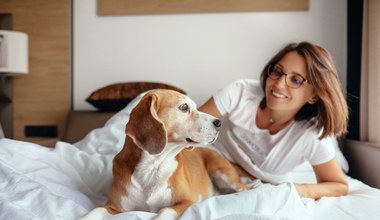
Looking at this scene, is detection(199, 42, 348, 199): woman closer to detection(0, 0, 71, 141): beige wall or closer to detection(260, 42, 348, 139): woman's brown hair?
detection(260, 42, 348, 139): woman's brown hair

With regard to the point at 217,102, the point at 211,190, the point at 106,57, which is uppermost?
the point at 106,57

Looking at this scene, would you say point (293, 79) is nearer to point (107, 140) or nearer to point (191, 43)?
point (107, 140)

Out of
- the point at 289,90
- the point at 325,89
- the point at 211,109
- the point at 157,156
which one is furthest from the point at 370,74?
the point at 157,156

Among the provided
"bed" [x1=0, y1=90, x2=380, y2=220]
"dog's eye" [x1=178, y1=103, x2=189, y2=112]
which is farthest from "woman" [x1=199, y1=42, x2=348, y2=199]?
"dog's eye" [x1=178, y1=103, x2=189, y2=112]

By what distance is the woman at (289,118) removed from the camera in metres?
1.33

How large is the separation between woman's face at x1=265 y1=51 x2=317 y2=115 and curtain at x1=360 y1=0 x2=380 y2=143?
0.58 m

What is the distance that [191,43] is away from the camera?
2.43m

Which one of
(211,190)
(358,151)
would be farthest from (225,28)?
(211,190)

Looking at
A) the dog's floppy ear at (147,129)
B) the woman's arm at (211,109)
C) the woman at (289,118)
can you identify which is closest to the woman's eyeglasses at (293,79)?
the woman at (289,118)

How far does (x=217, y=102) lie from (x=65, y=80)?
1554 mm

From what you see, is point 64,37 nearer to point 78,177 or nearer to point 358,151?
point 78,177

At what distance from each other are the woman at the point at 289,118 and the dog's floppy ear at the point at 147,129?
1.77 ft

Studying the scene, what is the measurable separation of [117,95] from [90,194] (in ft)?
3.51

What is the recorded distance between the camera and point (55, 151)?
143cm
